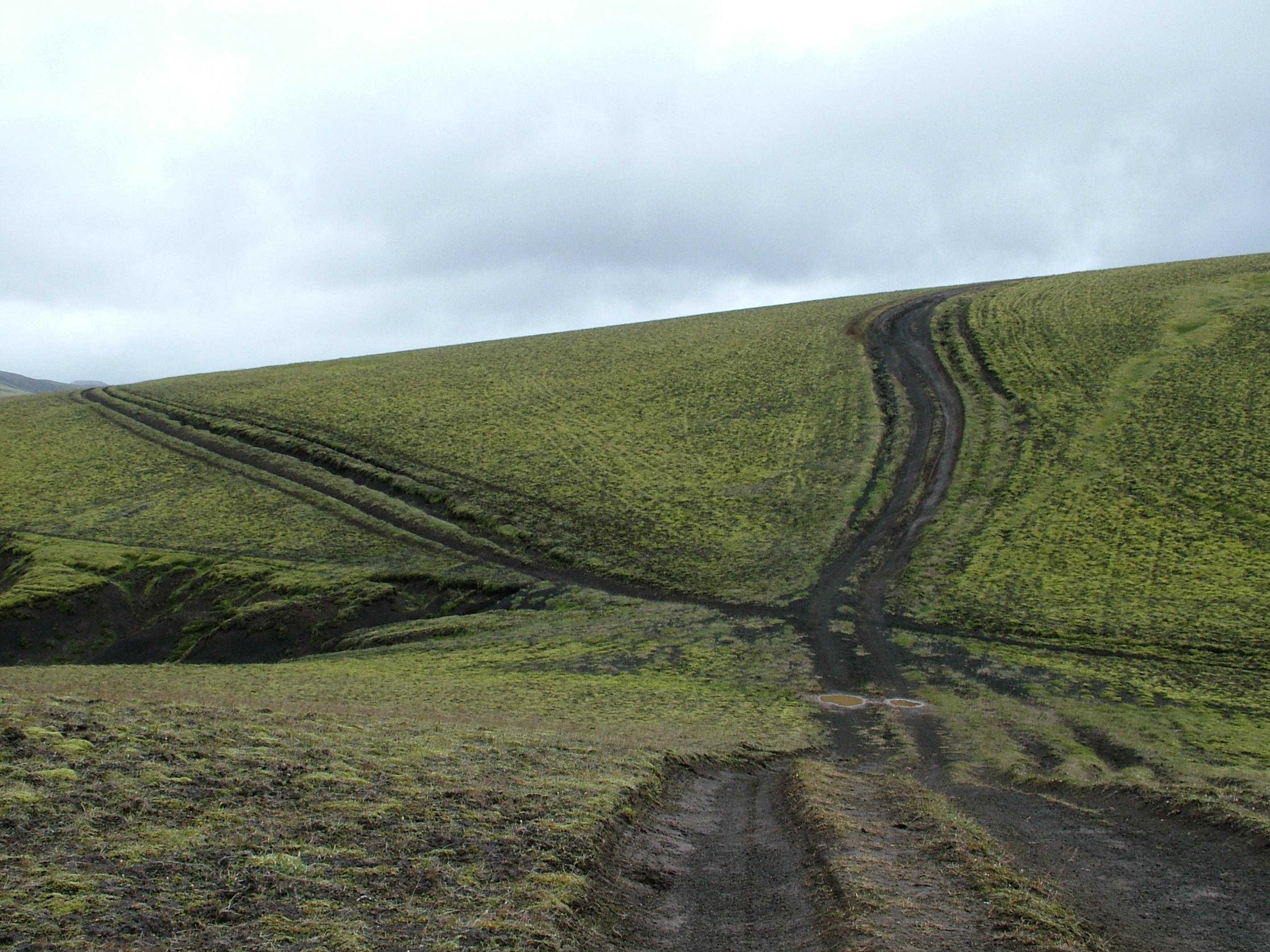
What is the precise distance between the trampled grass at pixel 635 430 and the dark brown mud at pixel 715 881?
73.3 ft

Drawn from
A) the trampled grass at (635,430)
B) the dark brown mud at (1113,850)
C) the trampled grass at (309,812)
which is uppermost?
the trampled grass at (635,430)

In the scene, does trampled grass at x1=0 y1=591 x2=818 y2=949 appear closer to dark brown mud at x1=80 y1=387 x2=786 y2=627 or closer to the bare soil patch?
the bare soil patch

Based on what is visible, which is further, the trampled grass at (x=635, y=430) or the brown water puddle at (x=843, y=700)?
the trampled grass at (x=635, y=430)

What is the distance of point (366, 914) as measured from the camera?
7355 millimetres

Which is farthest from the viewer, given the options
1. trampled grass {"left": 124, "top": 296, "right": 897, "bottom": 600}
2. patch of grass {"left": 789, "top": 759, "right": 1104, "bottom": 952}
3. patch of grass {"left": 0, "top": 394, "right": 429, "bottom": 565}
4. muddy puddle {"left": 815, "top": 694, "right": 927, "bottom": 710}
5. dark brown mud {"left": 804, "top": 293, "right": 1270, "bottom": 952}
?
patch of grass {"left": 0, "top": 394, "right": 429, "bottom": 565}

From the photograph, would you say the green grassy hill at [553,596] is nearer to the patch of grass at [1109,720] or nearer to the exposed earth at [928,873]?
the patch of grass at [1109,720]

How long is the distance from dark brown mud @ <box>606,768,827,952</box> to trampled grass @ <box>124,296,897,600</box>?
22353 millimetres

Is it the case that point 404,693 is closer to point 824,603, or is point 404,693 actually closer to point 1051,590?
point 824,603

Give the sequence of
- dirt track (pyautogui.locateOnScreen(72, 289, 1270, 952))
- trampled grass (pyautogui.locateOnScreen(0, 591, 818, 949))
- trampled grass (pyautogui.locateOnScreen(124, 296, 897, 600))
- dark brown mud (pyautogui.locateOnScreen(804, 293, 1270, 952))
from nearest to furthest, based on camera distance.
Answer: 1. trampled grass (pyautogui.locateOnScreen(0, 591, 818, 949))
2. dirt track (pyautogui.locateOnScreen(72, 289, 1270, 952))
3. dark brown mud (pyautogui.locateOnScreen(804, 293, 1270, 952))
4. trampled grass (pyautogui.locateOnScreen(124, 296, 897, 600))

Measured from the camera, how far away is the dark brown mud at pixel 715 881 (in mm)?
8250

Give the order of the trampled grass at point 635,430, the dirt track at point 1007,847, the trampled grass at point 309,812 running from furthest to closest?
the trampled grass at point 635,430 → the dirt track at point 1007,847 → the trampled grass at point 309,812

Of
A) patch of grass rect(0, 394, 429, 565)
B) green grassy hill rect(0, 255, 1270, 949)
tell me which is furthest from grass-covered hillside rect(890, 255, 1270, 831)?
patch of grass rect(0, 394, 429, 565)

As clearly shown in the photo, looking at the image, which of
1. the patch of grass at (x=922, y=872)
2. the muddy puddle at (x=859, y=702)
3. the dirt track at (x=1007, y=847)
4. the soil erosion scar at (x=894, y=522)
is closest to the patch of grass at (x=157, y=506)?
the soil erosion scar at (x=894, y=522)

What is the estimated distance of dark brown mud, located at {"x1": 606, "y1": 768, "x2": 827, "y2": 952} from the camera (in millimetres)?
8250
